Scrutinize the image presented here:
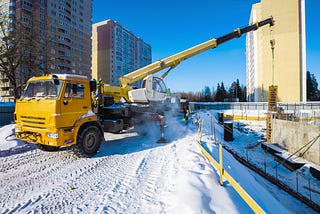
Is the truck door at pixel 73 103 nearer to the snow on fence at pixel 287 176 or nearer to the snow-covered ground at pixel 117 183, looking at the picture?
the snow-covered ground at pixel 117 183

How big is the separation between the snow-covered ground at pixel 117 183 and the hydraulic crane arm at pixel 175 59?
15.8ft

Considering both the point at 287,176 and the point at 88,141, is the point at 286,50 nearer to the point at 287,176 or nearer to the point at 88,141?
the point at 287,176

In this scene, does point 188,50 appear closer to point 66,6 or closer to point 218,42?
point 218,42

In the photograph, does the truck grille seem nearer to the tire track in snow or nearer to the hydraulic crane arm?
the tire track in snow

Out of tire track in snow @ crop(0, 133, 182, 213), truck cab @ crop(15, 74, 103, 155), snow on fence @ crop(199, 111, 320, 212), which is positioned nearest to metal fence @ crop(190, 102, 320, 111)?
snow on fence @ crop(199, 111, 320, 212)

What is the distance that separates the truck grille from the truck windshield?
65 cm

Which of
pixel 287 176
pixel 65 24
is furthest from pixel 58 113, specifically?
pixel 65 24

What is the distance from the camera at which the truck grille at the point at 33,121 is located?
519cm

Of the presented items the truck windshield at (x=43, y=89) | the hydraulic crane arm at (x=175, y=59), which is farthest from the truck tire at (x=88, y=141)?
the hydraulic crane arm at (x=175, y=59)

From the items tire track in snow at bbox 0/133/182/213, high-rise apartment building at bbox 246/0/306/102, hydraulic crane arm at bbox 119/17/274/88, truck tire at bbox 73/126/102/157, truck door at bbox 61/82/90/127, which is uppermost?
high-rise apartment building at bbox 246/0/306/102

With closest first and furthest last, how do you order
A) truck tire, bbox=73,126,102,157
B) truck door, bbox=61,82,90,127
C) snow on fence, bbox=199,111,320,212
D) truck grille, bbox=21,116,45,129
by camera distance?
truck grille, bbox=21,116,45,129 → truck door, bbox=61,82,90,127 → truck tire, bbox=73,126,102,157 → snow on fence, bbox=199,111,320,212

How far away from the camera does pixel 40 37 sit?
63.4 ft

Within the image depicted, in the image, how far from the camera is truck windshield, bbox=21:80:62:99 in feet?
17.5

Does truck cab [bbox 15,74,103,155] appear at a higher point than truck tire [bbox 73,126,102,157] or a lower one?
higher
